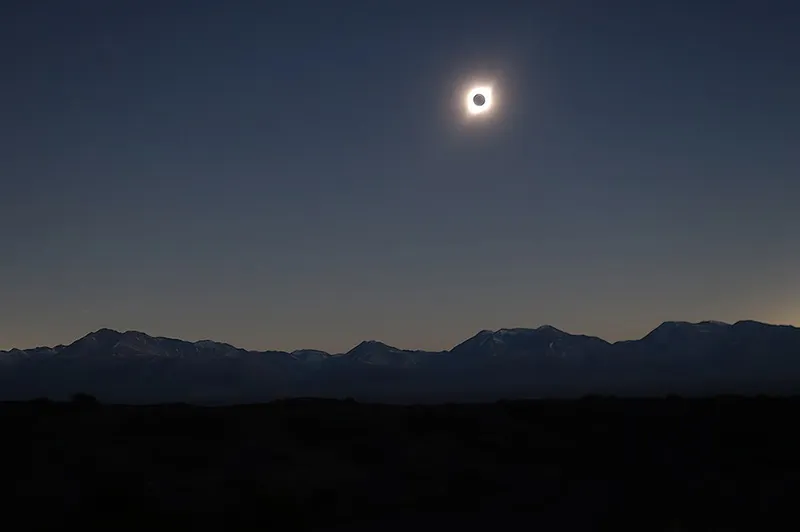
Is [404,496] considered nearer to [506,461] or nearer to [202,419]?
[506,461]

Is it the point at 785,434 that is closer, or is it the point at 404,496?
the point at 404,496

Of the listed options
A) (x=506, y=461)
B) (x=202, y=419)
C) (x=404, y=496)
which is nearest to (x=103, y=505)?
(x=404, y=496)

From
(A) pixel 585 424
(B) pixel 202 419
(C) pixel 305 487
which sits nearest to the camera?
(C) pixel 305 487

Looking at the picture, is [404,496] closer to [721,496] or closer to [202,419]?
[721,496]

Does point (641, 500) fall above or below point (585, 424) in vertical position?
below

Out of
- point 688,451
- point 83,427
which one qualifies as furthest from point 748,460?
point 83,427

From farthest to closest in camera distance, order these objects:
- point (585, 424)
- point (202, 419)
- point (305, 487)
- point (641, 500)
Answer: point (585, 424) < point (202, 419) < point (305, 487) < point (641, 500)
